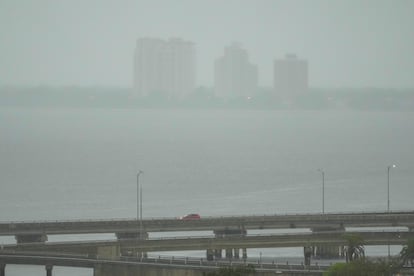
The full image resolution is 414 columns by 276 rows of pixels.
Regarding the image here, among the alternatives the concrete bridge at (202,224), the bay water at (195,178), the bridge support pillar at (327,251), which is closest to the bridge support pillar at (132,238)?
the concrete bridge at (202,224)

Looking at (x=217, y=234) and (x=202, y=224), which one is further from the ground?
(x=202, y=224)

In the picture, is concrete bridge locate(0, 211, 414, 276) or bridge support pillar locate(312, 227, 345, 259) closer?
concrete bridge locate(0, 211, 414, 276)

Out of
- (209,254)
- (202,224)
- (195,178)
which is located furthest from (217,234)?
(195,178)

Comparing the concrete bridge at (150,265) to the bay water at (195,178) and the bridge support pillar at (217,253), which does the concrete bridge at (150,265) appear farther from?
the bay water at (195,178)

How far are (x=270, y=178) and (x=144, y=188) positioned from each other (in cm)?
1314

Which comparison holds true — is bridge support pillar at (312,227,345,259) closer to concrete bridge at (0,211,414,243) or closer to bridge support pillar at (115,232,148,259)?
concrete bridge at (0,211,414,243)

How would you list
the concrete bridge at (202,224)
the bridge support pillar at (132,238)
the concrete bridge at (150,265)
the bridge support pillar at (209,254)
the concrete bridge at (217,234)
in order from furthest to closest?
1. the concrete bridge at (202,224)
2. the bridge support pillar at (209,254)
3. the bridge support pillar at (132,238)
4. the concrete bridge at (217,234)
5. the concrete bridge at (150,265)

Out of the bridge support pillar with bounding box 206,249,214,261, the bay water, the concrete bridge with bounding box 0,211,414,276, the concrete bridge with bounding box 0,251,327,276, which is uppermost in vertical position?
the bay water

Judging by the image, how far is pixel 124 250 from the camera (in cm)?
6038

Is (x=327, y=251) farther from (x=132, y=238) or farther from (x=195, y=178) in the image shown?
(x=195, y=178)

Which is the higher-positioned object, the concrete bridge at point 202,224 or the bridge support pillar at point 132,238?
the concrete bridge at point 202,224

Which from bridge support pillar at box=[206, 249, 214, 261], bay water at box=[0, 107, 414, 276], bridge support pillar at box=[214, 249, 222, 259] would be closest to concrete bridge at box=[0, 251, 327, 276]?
bridge support pillar at box=[206, 249, 214, 261]

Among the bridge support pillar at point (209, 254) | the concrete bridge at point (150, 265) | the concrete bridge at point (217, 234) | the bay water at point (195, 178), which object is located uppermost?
the bay water at point (195, 178)

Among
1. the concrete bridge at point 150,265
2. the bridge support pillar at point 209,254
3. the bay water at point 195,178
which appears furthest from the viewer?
the bay water at point 195,178
